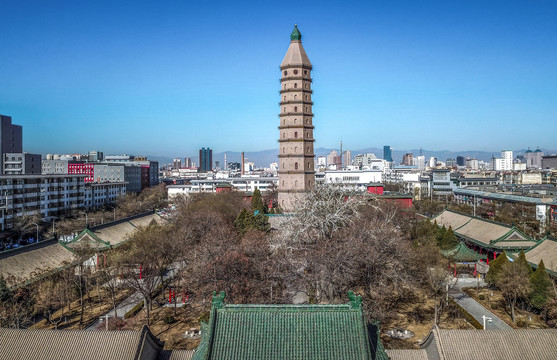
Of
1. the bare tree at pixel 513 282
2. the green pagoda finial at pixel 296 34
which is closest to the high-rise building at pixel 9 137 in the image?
the green pagoda finial at pixel 296 34

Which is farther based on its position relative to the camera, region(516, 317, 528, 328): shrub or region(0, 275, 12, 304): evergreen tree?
region(516, 317, 528, 328): shrub

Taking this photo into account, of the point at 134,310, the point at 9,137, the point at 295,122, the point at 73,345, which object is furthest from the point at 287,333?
the point at 9,137

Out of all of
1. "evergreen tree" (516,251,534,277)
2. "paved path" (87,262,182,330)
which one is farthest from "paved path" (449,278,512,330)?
"paved path" (87,262,182,330)

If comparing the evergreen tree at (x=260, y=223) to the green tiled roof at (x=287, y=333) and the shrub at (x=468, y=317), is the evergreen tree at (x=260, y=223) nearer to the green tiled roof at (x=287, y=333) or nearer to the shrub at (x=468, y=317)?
the shrub at (x=468, y=317)

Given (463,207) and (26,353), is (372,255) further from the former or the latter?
(463,207)

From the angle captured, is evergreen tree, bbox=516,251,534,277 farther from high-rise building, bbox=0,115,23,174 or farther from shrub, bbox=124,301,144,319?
high-rise building, bbox=0,115,23,174

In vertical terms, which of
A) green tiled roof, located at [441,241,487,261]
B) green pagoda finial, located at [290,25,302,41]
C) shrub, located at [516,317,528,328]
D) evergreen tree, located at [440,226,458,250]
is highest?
green pagoda finial, located at [290,25,302,41]
